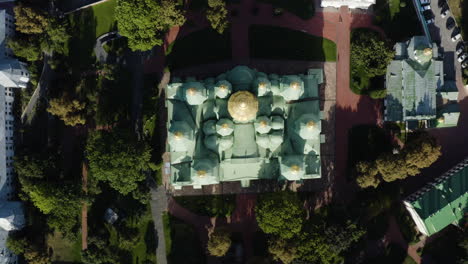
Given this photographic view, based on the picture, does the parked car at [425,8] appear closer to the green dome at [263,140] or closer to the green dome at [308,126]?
the green dome at [308,126]

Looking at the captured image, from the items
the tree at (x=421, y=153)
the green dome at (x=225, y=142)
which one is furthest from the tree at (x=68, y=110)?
the tree at (x=421, y=153)

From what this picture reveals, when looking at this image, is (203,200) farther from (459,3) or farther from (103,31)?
(459,3)

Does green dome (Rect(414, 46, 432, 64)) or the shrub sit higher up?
green dome (Rect(414, 46, 432, 64))

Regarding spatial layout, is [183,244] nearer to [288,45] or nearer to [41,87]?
[41,87]

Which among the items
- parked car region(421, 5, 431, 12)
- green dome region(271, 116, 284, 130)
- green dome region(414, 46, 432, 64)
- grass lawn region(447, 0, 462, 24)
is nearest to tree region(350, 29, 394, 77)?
green dome region(414, 46, 432, 64)

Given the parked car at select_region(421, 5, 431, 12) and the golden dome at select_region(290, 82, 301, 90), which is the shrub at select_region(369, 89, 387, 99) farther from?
the parked car at select_region(421, 5, 431, 12)

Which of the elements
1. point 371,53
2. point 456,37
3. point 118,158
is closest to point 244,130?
point 118,158

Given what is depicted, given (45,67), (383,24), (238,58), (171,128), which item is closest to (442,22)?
(383,24)
